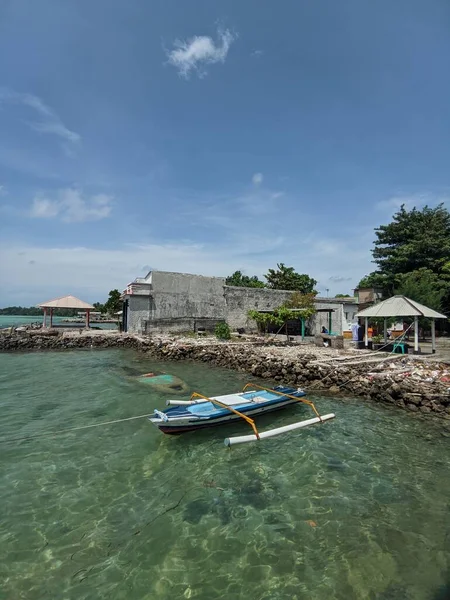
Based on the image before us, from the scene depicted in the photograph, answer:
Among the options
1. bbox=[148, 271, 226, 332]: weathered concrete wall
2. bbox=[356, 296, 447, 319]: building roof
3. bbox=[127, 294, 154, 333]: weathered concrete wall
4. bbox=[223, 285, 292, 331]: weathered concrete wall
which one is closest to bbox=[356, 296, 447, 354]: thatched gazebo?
bbox=[356, 296, 447, 319]: building roof

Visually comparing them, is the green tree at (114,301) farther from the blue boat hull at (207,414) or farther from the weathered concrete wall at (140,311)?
the blue boat hull at (207,414)

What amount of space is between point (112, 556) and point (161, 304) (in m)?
26.4

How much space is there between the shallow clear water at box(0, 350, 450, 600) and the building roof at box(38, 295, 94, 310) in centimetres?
2222

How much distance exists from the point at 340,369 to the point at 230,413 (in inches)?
267

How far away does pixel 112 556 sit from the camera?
4945 millimetres

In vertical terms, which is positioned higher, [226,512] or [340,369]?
[340,369]

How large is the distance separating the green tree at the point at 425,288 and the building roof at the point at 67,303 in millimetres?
27562

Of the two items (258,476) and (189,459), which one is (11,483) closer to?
(189,459)

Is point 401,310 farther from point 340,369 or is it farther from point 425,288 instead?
point 425,288

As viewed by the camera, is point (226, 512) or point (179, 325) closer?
point (226, 512)

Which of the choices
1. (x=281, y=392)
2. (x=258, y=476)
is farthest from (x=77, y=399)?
(x=258, y=476)

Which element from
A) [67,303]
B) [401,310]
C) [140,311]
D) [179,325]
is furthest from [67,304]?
[401,310]

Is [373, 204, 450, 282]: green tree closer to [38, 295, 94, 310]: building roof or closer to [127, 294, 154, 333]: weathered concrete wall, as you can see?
[127, 294, 154, 333]: weathered concrete wall

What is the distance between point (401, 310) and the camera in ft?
54.6
